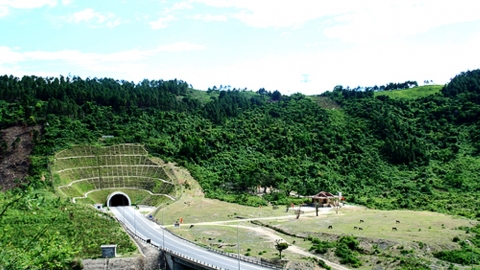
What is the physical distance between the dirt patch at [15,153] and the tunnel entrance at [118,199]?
55.7ft

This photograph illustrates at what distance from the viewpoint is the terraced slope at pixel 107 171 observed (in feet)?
309

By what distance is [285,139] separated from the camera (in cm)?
13212

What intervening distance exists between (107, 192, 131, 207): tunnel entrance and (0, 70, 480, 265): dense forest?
12.2 meters

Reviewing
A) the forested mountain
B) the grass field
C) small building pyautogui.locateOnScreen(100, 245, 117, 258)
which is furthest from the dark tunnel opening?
the grass field

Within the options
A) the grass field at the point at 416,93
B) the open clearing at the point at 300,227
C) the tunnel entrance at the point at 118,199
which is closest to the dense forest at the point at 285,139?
the open clearing at the point at 300,227

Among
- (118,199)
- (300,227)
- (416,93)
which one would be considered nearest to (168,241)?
Result: (300,227)

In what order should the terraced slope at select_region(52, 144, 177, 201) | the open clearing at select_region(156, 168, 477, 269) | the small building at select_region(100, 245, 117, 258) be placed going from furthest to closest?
the terraced slope at select_region(52, 144, 177, 201), the open clearing at select_region(156, 168, 477, 269), the small building at select_region(100, 245, 117, 258)

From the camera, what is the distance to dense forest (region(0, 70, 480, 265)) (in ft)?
339

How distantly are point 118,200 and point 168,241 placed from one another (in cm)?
3515

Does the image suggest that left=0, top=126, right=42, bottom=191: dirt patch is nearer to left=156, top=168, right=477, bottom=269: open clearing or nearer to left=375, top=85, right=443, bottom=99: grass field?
left=156, top=168, right=477, bottom=269: open clearing

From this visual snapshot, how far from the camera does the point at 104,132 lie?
116 m

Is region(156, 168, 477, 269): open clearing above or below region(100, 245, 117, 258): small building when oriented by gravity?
below

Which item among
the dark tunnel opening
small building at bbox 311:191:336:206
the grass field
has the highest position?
the grass field

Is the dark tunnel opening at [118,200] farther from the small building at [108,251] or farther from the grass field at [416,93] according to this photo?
the grass field at [416,93]
